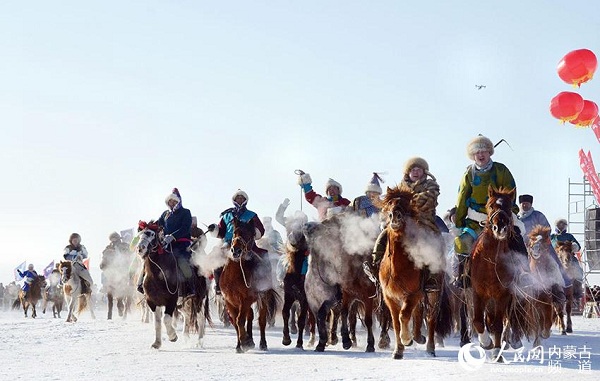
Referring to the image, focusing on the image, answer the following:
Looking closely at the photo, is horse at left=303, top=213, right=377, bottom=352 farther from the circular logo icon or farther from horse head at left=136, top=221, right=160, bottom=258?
the circular logo icon

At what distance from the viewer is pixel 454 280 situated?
41.7ft

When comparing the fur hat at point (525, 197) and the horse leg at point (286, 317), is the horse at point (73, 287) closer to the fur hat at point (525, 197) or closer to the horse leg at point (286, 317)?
the horse leg at point (286, 317)

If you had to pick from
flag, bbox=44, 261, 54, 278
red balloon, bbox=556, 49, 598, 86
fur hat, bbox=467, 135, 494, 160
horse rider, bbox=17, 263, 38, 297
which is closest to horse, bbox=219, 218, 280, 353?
fur hat, bbox=467, 135, 494, 160

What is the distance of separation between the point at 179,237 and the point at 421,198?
5.72m

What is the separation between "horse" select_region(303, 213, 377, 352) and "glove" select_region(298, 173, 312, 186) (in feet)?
6.39

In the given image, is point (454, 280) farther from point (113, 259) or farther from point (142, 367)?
point (113, 259)

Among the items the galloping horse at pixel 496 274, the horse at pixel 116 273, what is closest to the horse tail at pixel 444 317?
the galloping horse at pixel 496 274

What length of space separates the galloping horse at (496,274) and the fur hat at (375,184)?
4.49 meters

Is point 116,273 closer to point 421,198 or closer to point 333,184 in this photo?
point 333,184

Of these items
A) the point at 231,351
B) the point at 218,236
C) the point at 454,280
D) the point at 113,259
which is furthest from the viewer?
the point at 113,259

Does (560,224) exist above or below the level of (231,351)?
above

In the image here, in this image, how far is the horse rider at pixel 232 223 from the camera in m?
15.0

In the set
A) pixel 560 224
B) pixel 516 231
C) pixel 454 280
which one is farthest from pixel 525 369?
pixel 560 224

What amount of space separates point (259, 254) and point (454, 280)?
3.72 m
